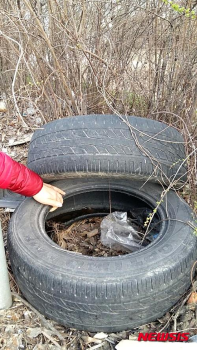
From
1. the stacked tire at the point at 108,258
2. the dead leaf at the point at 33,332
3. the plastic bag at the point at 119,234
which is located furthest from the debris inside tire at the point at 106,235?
the dead leaf at the point at 33,332

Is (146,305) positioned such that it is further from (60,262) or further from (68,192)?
(68,192)

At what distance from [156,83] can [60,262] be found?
215cm

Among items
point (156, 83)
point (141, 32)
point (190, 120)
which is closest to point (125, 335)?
point (190, 120)

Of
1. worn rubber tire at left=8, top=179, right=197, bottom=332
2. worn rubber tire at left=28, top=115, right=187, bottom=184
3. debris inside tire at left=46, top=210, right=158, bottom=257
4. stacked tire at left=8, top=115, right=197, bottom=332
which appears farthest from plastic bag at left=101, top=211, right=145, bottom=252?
worn rubber tire at left=28, top=115, right=187, bottom=184

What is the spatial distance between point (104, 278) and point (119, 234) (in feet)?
2.83

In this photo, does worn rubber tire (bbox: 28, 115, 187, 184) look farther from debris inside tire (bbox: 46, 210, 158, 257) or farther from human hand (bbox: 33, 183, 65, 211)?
debris inside tire (bbox: 46, 210, 158, 257)

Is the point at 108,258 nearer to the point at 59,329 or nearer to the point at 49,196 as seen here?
the point at 59,329

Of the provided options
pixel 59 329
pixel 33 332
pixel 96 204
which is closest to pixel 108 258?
pixel 59 329

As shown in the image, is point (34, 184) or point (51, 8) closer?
point (34, 184)

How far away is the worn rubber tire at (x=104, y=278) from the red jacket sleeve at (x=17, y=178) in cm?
26

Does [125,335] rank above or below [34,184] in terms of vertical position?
below

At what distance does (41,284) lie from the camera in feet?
6.26

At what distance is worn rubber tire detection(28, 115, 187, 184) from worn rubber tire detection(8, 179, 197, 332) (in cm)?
40

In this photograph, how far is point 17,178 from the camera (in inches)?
83.3
